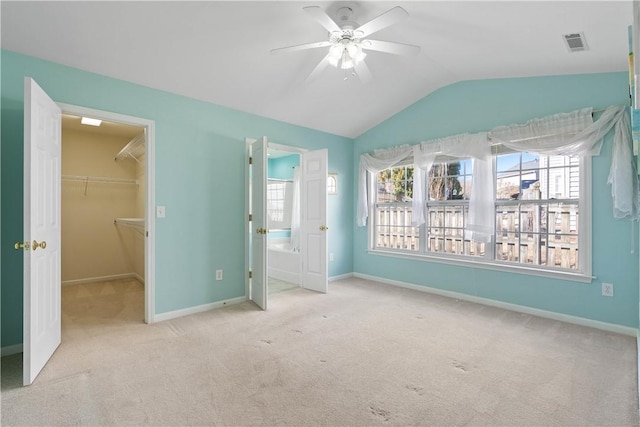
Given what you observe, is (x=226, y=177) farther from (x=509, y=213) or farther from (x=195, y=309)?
(x=509, y=213)

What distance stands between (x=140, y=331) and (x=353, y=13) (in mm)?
3504

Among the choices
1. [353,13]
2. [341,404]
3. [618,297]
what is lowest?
[341,404]

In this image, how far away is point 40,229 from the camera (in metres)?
2.29

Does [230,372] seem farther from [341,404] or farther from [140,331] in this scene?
[140,331]

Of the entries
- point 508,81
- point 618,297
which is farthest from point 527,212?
point 508,81

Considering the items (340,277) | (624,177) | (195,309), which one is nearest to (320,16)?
(624,177)

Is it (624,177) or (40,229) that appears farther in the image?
(624,177)

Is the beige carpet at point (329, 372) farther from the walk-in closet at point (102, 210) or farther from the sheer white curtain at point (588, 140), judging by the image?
the walk-in closet at point (102, 210)

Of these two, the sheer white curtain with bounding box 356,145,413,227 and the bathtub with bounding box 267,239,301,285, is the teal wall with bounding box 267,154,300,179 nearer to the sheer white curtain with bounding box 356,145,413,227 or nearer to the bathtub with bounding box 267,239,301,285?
the sheer white curtain with bounding box 356,145,413,227

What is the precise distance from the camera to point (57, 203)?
106 inches

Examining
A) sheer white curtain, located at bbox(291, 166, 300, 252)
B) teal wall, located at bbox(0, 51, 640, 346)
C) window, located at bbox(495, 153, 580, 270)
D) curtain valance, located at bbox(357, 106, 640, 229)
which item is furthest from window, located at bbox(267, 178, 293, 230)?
window, located at bbox(495, 153, 580, 270)

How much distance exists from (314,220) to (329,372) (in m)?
2.63

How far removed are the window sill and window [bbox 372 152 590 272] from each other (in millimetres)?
50

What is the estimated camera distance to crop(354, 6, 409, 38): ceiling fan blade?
2020 mm
